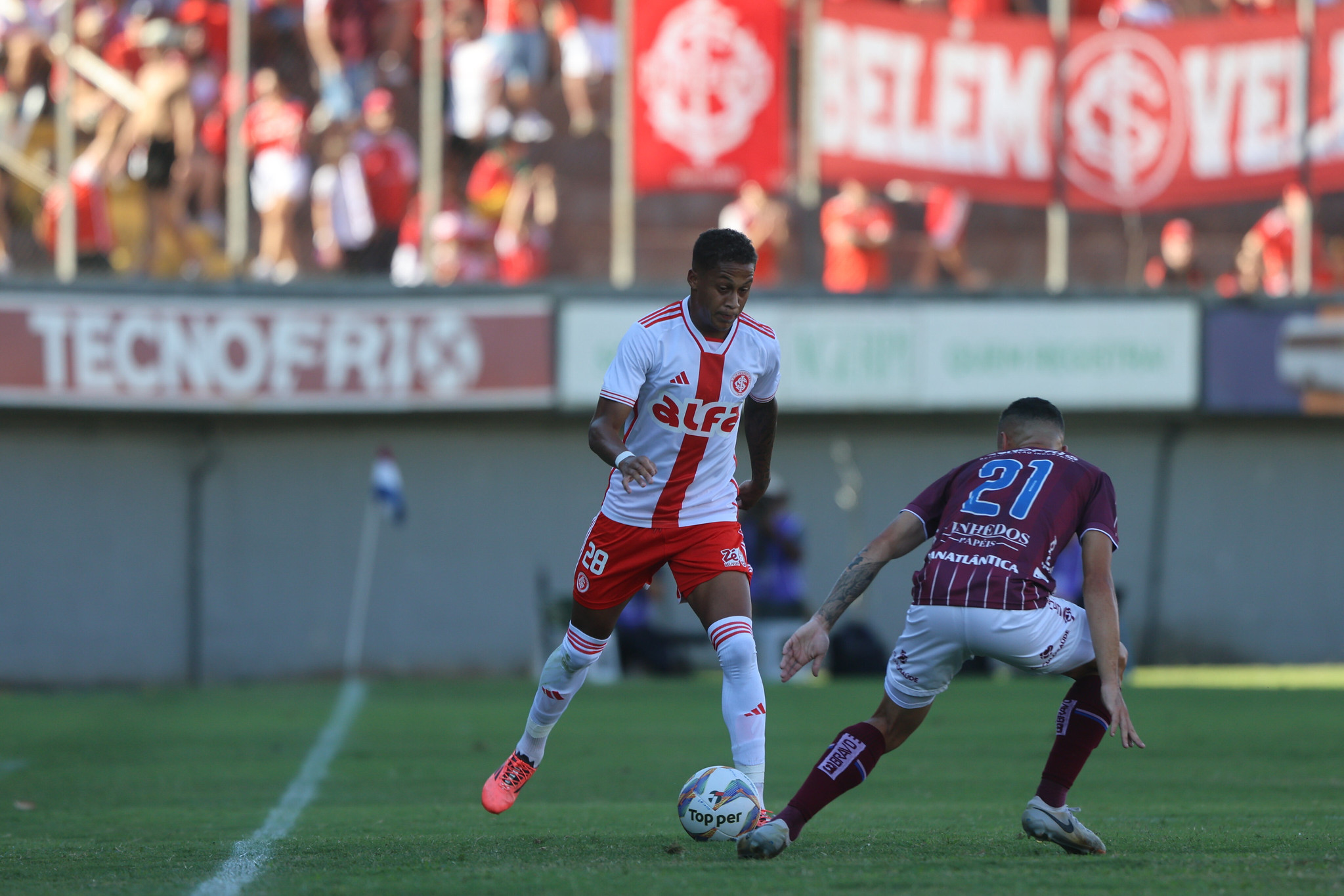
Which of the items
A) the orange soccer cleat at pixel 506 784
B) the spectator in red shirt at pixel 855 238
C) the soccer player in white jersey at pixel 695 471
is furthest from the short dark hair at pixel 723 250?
the spectator in red shirt at pixel 855 238

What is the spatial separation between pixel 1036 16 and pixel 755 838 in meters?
15.6

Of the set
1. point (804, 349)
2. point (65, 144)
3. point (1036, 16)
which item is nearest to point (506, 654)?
point (804, 349)

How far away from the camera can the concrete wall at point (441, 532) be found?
59.0 ft

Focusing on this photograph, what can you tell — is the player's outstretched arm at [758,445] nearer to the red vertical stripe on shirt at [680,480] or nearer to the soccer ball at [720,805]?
the red vertical stripe on shirt at [680,480]

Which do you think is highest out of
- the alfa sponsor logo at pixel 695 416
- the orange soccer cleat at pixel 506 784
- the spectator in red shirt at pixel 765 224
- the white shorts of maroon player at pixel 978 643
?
the spectator in red shirt at pixel 765 224

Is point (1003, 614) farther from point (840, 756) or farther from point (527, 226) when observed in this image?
point (527, 226)

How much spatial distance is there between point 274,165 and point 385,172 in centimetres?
121

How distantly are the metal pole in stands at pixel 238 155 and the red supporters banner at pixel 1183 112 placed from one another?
30.0 feet

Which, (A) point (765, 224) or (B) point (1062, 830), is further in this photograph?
(A) point (765, 224)

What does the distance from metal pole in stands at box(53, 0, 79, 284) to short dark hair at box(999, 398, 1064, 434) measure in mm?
14140

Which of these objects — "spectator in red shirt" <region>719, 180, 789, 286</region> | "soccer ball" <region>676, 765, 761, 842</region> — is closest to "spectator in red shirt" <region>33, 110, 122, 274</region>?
"spectator in red shirt" <region>719, 180, 789, 286</region>

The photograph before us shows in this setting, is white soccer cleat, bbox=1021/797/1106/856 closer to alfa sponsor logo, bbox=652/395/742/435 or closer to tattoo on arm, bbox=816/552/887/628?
tattoo on arm, bbox=816/552/887/628

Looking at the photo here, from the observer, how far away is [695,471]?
6.47 metres

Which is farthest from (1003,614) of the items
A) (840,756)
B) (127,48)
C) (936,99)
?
(127,48)
